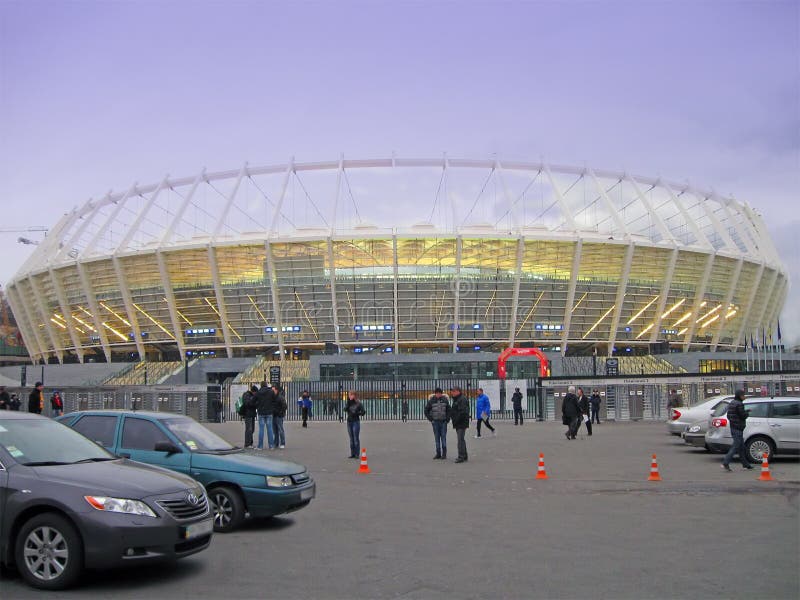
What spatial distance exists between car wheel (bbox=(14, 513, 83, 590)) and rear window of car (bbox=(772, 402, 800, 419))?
574 inches

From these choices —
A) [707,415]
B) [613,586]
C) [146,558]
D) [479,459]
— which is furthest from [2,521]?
[707,415]

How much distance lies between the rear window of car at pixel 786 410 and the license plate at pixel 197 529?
13342 millimetres

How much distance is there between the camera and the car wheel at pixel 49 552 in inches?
249

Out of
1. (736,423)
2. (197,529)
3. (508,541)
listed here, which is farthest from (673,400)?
(197,529)

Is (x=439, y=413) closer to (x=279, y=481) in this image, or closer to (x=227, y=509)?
(x=279, y=481)

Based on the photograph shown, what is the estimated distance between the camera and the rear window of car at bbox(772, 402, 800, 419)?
1642cm

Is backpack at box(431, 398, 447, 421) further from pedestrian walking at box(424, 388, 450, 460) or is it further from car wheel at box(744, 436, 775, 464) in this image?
car wheel at box(744, 436, 775, 464)

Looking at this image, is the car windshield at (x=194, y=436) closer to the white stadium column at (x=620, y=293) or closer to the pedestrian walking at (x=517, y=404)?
the pedestrian walking at (x=517, y=404)

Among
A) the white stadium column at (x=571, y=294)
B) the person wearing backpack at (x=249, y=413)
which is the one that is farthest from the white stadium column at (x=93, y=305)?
the person wearing backpack at (x=249, y=413)

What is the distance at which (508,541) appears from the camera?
8664 mm

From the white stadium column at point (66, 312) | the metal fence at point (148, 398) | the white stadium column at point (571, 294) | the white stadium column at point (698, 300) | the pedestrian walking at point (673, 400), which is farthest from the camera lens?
the white stadium column at point (66, 312)

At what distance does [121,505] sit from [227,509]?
302 cm

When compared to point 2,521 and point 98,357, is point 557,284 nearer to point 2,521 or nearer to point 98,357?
point 98,357

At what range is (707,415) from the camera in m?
20.2
